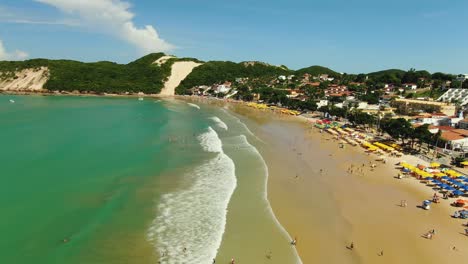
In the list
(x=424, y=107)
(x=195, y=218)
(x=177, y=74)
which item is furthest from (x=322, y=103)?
(x=177, y=74)

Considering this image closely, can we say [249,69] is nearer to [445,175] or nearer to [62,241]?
[445,175]

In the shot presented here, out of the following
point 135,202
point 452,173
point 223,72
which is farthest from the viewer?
point 223,72

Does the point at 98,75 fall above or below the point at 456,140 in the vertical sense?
above

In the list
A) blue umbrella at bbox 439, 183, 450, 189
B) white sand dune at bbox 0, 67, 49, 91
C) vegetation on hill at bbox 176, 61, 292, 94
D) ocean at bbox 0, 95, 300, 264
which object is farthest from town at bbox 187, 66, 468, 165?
white sand dune at bbox 0, 67, 49, 91

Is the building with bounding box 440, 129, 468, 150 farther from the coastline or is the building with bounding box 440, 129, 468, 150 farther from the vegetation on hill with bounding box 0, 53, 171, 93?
the vegetation on hill with bounding box 0, 53, 171, 93

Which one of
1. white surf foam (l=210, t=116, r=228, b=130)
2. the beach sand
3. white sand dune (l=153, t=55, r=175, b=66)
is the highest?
white sand dune (l=153, t=55, r=175, b=66)

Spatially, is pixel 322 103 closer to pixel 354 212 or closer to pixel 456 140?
pixel 456 140
